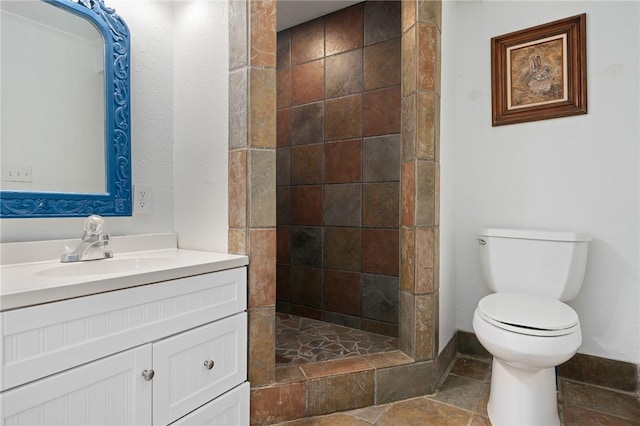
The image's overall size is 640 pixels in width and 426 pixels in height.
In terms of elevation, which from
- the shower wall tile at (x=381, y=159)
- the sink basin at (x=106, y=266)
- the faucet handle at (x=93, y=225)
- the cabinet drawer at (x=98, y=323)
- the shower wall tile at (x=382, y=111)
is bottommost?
the cabinet drawer at (x=98, y=323)

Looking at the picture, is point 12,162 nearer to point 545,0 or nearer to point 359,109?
point 359,109

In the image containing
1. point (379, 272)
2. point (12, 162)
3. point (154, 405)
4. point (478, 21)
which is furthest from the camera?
point (379, 272)

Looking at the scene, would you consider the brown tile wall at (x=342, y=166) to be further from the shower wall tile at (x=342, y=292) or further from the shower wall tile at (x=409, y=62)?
the shower wall tile at (x=409, y=62)

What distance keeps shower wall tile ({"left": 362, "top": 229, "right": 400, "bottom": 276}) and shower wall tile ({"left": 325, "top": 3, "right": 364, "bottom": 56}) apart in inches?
53.2

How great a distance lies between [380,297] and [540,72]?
1.67 metres

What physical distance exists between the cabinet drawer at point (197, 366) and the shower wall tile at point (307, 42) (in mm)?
2118

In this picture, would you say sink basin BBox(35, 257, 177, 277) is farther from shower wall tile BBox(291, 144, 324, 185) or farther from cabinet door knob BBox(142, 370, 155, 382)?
shower wall tile BBox(291, 144, 324, 185)

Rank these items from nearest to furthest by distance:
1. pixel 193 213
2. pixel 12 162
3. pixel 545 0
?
pixel 12 162 → pixel 193 213 → pixel 545 0

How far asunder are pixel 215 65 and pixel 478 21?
5.44 feet

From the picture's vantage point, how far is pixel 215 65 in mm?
1564

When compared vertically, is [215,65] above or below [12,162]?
above

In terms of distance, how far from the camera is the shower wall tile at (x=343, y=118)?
2.53 meters

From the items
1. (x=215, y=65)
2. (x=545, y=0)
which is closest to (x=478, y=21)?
(x=545, y=0)

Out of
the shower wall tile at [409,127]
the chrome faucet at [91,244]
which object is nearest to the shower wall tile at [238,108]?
the chrome faucet at [91,244]
